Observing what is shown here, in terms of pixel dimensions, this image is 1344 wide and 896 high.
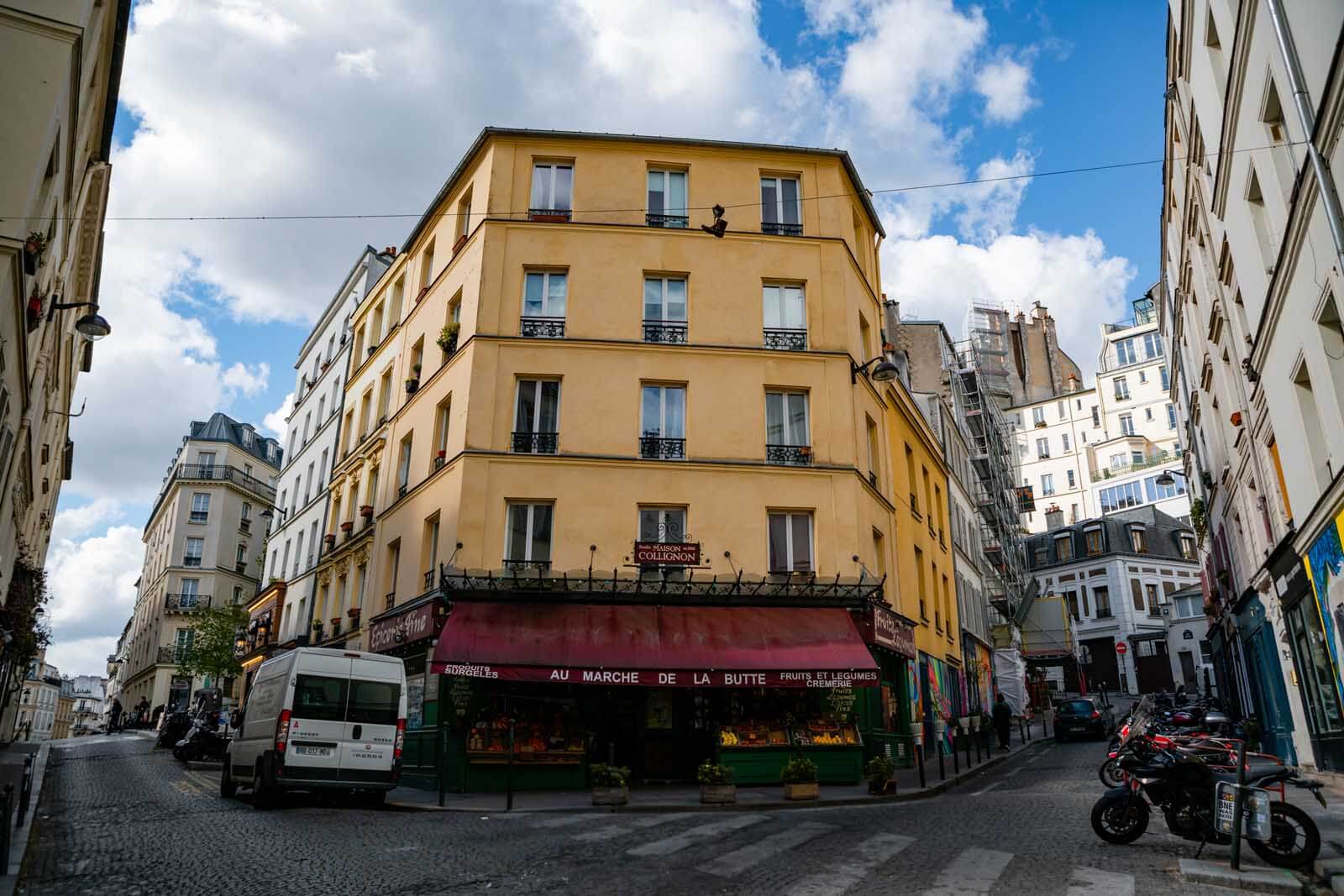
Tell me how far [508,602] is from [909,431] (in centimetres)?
1424

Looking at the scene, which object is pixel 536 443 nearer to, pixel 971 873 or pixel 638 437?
pixel 638 437

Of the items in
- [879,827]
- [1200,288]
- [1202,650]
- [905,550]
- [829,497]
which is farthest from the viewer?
[1202,650]

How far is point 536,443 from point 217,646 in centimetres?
3137

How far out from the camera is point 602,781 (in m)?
14.4

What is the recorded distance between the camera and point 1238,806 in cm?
780

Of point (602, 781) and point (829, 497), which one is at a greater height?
point (829, 497)

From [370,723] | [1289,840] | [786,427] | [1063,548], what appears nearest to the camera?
[1289,840]

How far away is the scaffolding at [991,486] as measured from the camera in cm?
4175

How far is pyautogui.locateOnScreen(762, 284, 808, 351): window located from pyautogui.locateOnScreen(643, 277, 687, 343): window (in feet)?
6.48

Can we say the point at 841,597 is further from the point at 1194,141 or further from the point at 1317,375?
the point at 1194,141

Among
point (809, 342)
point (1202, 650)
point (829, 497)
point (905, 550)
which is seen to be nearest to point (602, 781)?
point (829, 497)

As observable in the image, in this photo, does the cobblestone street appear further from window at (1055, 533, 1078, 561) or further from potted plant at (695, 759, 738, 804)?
window at (1055, 533, 1078, 561)

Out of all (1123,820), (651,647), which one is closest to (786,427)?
(651,647)

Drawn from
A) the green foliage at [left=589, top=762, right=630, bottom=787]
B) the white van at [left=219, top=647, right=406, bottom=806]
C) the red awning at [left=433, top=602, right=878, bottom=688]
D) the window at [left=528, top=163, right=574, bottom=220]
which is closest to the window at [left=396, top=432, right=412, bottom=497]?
the red awning at [left=433, top=602, right=878, bottom=688]
